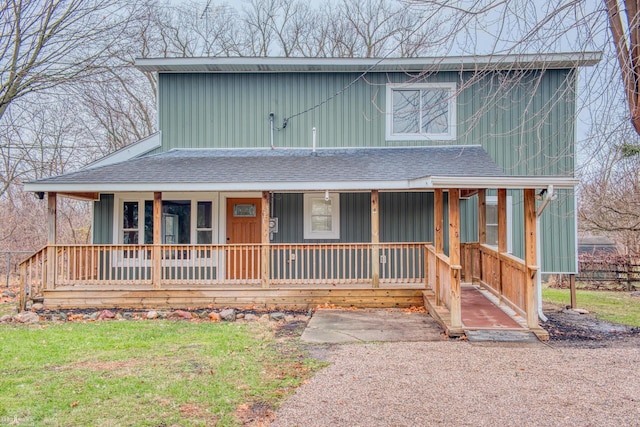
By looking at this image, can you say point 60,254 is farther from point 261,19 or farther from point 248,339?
point 261,19

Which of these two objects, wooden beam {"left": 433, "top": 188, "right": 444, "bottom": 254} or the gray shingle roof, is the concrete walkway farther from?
the gray shingle roof

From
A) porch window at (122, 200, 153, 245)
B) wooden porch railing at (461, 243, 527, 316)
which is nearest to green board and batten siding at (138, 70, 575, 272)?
porch window at (122, 200, 153, 245)

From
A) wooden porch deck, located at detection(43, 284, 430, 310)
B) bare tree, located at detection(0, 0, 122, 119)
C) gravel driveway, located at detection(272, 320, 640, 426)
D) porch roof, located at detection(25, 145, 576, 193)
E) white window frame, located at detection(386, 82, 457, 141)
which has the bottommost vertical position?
gravel driveway, located at detection(272, 320, 640, 426)

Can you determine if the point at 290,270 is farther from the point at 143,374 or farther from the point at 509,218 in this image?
the point at 509,218

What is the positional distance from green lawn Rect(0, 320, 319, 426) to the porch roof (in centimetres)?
268

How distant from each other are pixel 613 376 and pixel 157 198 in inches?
311

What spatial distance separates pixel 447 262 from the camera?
281 inches

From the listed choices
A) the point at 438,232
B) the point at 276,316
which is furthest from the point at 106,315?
the point at 438,232

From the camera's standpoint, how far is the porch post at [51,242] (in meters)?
8.98

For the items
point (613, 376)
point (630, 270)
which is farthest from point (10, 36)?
point (630, 270)

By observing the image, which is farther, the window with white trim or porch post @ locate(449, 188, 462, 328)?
the window with white trim

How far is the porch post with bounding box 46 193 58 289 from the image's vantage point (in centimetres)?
898

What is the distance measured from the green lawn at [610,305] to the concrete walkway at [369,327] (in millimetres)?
4295

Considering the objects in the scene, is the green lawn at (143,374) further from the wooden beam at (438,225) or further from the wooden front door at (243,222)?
the wooden front door at (243,222)
